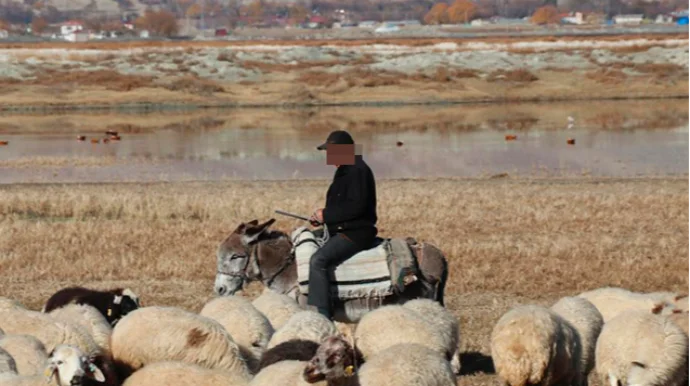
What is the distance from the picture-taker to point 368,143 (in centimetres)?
4038

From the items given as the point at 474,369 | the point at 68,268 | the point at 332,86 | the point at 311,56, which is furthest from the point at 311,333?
the point at 311,56

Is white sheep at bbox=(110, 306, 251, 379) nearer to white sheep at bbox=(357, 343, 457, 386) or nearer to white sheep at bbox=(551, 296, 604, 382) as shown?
white sheep at bbox=(357, 343, 457, 386)

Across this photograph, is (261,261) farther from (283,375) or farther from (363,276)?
(283,375)

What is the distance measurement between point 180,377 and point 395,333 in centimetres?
202

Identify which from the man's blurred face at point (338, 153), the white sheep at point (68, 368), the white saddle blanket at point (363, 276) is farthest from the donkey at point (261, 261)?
the white sheep at point (68, 368)

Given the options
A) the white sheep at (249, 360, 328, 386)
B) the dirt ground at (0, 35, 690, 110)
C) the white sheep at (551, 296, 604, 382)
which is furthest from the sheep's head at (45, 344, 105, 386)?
the dirt ground at (0, 35, 690, 110)

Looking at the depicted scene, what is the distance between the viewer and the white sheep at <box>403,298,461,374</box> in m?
10.4

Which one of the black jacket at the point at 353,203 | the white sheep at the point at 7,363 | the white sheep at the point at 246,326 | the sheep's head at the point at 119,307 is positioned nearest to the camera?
the white sheep at the point at 7,363

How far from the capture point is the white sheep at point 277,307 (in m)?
11.1

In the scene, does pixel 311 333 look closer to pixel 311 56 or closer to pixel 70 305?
pixel 70 305

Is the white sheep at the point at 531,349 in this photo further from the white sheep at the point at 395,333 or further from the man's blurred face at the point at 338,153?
the man's blurred face at the point at 338,153

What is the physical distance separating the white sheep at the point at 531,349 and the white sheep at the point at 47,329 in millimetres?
3305

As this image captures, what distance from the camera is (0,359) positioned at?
30.4ft

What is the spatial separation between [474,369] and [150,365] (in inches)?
139
